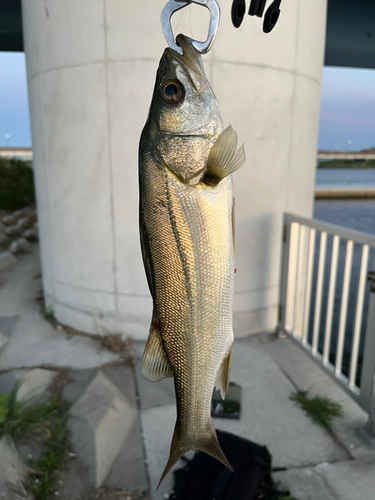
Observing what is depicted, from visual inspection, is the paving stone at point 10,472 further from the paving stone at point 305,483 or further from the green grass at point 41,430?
the paving stone at point 305,483

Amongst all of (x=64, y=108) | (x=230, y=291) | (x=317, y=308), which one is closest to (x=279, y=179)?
(x=317, y=308)

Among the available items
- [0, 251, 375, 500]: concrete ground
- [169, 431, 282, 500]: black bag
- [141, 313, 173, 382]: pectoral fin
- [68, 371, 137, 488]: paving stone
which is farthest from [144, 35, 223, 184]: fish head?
[68, 371, 137, 488]: paving stone

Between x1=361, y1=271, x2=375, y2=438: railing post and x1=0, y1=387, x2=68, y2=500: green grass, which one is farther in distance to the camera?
x1=361, y1=271, x2=375, y2=438: railing post

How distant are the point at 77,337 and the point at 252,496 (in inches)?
111

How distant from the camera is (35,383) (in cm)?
313

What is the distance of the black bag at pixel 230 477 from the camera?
190cm

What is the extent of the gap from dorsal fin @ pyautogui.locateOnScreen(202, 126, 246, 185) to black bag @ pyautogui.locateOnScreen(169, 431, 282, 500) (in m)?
1.72

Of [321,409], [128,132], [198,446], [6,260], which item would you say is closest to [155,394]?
[321,409]

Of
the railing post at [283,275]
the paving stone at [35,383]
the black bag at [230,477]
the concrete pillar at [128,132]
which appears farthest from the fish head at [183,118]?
the railing post at [283,275]

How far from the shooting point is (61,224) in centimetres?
416

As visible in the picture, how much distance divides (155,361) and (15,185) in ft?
44.7

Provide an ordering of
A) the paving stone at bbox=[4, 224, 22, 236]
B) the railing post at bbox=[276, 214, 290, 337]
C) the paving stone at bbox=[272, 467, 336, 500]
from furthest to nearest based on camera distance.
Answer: the paving stone at bbox=[4, 224, 22, 236] → the railing post at bbox=[276, 214, 290, 337] → the paving stone at bbox=[272, 467, 336, 500]

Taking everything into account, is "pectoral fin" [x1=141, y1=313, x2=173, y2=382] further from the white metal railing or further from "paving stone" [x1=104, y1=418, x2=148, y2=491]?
the white metal railing

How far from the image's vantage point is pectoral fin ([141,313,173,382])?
45.2 inches
